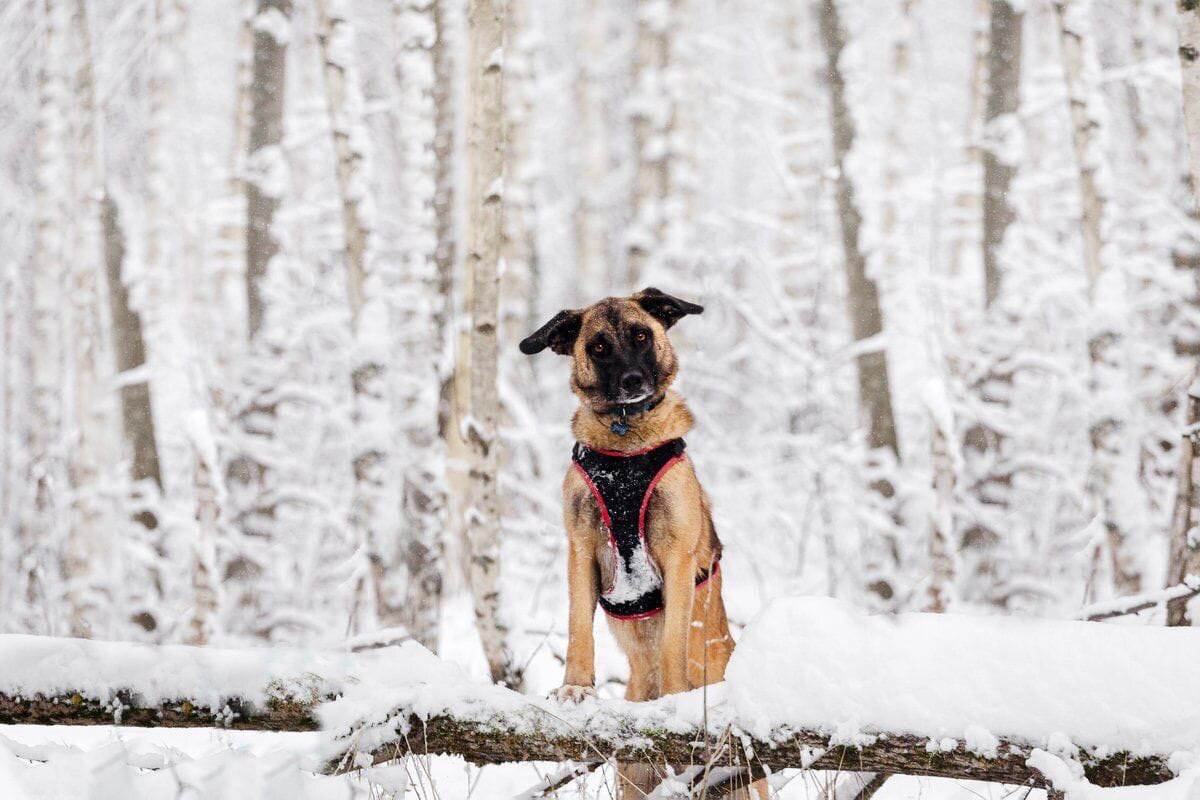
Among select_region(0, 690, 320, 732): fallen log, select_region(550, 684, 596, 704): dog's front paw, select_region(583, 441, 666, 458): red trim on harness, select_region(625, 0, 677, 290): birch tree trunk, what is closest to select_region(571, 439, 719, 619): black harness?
select_region(583, 441, 666, 458): red trim on harness

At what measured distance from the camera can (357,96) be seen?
253 inches

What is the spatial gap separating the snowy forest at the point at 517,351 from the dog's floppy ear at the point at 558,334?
3.74ft

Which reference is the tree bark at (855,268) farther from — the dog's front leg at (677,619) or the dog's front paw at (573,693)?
the dog's front paw at (573,693)

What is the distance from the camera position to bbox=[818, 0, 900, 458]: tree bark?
8.91 metres

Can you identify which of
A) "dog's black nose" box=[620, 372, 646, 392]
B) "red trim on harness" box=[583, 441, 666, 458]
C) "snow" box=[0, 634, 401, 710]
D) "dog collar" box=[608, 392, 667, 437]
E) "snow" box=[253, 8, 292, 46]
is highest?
"snow" box=[253, 8, 292, 46]

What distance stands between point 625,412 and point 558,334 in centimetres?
47

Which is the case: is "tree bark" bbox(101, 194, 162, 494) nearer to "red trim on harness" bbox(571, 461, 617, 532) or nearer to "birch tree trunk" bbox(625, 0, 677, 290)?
"birch tree trunk" bbox(625, 0, 677, 290)

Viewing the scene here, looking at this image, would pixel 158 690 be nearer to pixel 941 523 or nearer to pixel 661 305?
pixel 661 305

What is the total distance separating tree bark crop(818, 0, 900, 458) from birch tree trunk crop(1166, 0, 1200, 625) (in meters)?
4.76

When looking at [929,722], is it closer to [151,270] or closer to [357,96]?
[357,96]

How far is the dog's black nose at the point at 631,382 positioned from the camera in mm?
3512

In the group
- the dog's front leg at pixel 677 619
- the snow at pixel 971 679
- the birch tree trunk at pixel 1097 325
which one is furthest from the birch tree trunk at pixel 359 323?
the birch tree trunk at pixel 1097 325

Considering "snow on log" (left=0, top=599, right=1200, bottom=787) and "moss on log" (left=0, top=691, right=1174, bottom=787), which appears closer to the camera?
"snow on log" (left=0, top=599, right=1200, bottom=787)

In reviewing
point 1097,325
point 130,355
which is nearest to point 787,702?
point 1097,325
